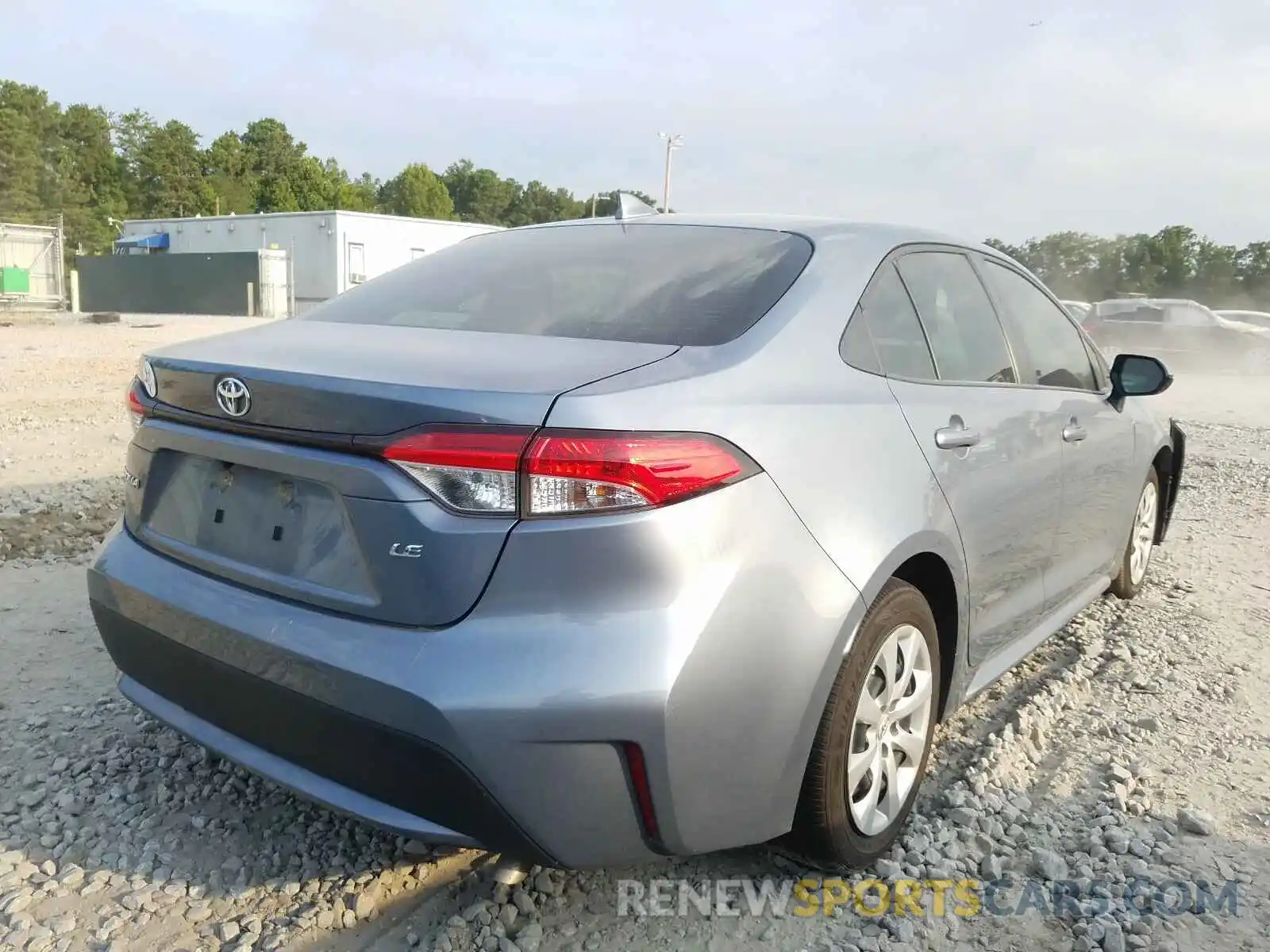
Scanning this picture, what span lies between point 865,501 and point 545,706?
0.90 meters

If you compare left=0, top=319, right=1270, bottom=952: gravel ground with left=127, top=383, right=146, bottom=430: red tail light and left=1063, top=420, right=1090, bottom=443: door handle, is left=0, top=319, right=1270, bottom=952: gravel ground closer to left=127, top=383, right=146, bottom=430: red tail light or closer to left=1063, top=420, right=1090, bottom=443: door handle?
left=1063, top=420, right=1090, bottom=443: door handle

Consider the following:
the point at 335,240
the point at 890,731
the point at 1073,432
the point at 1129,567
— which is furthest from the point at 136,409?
the point at 335,240

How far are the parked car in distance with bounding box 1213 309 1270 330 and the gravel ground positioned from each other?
63.3 ft

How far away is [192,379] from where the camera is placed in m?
2.24

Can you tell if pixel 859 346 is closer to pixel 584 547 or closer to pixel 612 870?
pixel 584 547

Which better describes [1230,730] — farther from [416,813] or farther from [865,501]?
[416,813]

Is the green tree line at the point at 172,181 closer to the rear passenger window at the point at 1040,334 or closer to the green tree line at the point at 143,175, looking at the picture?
the green tree line at the point at 143,175

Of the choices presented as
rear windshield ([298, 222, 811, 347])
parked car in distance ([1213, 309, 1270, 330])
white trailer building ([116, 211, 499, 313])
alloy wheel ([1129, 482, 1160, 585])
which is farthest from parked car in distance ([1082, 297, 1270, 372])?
white trailer building ([116, 211, 499, 313])

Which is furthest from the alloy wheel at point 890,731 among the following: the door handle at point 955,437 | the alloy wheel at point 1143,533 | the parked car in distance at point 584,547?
the alloy wheel at point 1143,533

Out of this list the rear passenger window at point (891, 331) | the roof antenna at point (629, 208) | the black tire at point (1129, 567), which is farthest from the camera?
the black tire at point (1129, 567)

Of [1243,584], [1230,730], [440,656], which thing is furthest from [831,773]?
[1243,584]

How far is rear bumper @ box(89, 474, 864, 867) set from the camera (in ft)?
5.99

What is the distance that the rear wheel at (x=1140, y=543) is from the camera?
4648 millimetres

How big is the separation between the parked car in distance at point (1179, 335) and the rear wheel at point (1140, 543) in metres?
16.1
